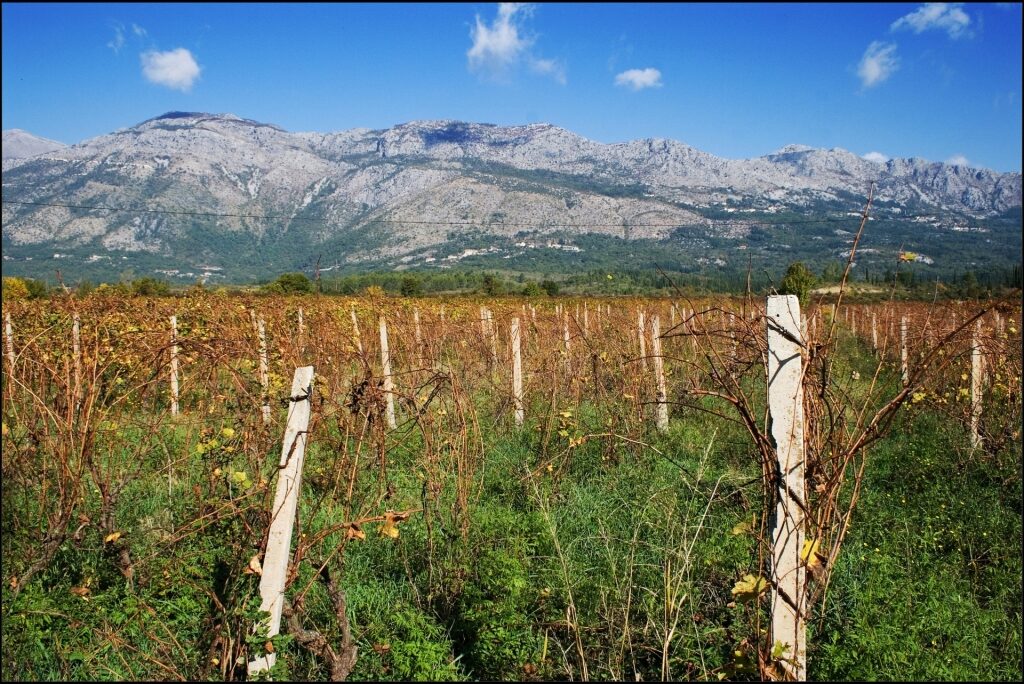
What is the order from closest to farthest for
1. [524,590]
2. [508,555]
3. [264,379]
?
[524,590] < [508,555] < [264,379]

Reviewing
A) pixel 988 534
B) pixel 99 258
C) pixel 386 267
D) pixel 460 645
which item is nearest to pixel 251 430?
pixel 460 645

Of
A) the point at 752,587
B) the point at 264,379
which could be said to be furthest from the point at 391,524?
the point at 264,379

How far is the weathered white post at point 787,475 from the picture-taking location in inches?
83.6

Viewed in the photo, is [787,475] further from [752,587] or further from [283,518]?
[283,518]

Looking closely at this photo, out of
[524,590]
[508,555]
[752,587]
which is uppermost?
[752,587]

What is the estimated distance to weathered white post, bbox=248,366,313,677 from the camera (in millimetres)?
2707

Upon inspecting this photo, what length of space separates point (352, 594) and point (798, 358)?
9.40 feet

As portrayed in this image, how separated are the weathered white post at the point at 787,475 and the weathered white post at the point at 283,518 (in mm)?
2041

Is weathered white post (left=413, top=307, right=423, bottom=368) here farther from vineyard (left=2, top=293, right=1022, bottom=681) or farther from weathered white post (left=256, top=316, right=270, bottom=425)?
weathered white post (left=256, top=316, right=270, bottom=425)

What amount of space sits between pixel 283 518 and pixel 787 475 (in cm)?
217

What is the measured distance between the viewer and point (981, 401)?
6.54 m

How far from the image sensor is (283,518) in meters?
2.77

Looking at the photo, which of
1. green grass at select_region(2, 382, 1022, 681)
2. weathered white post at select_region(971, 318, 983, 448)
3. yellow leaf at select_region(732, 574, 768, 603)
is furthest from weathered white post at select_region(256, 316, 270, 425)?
weathered white post at select_region(971, 318, 983, 448)

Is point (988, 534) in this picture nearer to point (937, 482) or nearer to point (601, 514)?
point (937, 482)
